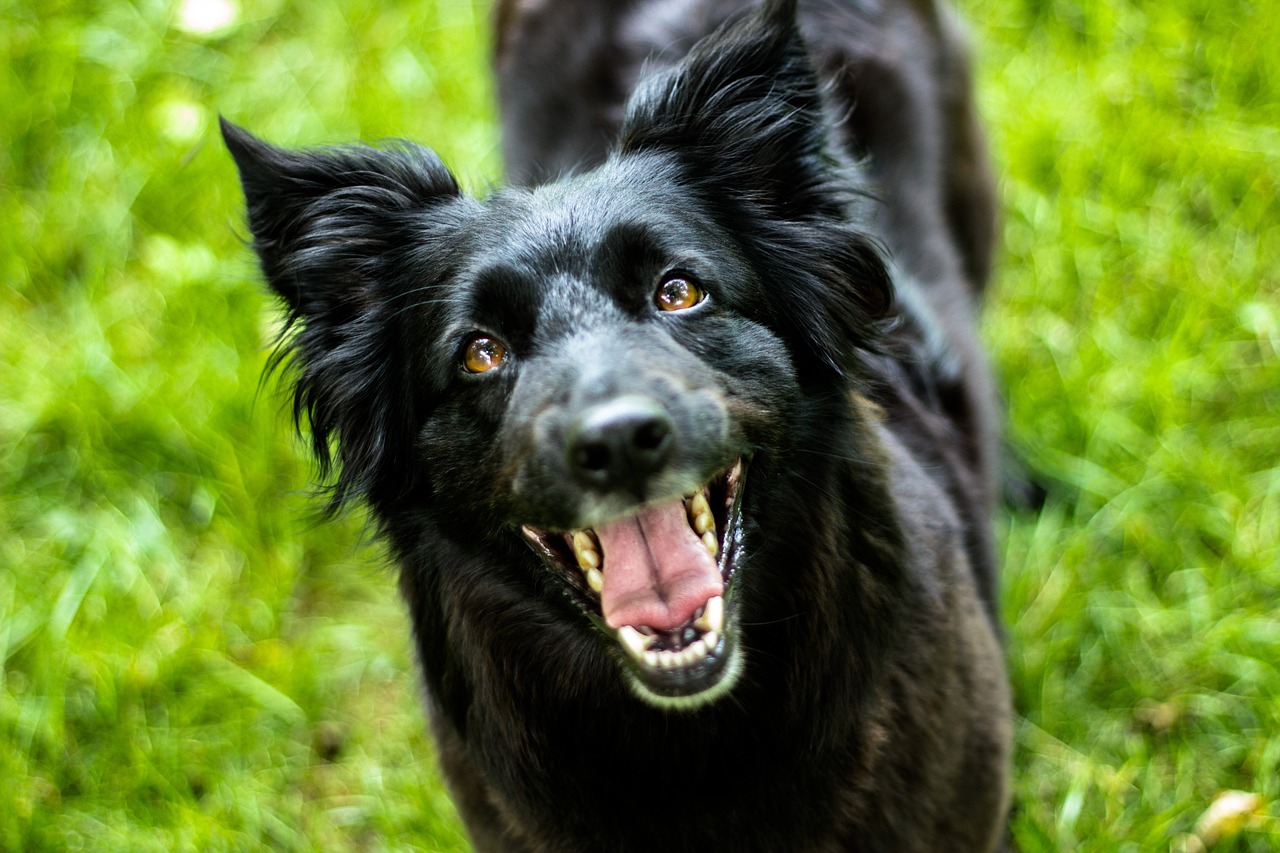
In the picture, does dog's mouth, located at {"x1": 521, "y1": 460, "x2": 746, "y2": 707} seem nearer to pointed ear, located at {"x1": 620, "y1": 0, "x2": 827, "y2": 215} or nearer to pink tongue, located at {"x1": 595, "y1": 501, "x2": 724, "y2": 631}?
pink tongue, located at {"x1": 595, "y1": 501, "x2": 724, "y2": 631}

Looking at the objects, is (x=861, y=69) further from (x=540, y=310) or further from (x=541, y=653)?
(x=541, y=653)

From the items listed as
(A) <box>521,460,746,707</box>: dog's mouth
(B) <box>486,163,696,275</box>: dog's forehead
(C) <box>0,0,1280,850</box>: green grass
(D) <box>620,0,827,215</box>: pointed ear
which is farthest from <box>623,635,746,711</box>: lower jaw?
(C) <box>0,0,1280,850</box>: green grass

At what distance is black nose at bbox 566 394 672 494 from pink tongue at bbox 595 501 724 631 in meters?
0.21

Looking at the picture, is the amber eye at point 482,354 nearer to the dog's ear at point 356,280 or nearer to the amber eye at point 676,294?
the dog's ear at point 356,280

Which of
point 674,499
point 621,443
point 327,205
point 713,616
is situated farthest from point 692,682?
point 327,205

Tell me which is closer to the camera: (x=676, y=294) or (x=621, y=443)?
(x=621, y=443)

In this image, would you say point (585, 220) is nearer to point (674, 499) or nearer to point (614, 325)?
point (614, 325)

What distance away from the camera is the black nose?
6.00ft

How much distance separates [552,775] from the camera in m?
2.31

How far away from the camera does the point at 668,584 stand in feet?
6.64

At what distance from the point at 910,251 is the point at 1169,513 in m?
1.15

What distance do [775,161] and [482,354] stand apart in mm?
707

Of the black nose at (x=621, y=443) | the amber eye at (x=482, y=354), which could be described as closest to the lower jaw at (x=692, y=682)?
the black nose at (x=621, y=443)

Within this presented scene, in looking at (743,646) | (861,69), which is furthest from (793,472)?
(861,69)
